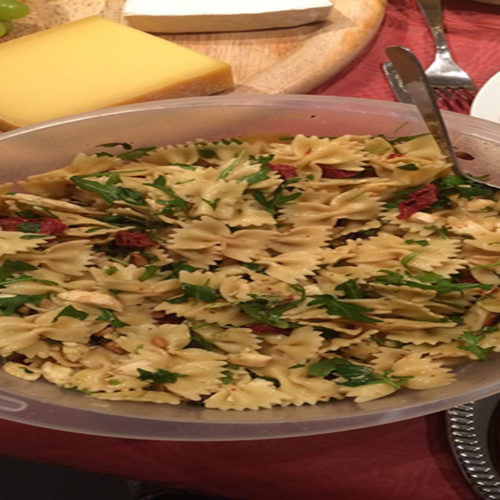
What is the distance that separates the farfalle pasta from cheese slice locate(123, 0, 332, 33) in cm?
54

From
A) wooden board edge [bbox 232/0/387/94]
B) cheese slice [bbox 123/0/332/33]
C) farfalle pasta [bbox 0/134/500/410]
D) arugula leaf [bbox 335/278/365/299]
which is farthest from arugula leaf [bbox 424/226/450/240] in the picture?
cheese slice [bbox 123/0/332/33]

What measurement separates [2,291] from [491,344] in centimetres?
46

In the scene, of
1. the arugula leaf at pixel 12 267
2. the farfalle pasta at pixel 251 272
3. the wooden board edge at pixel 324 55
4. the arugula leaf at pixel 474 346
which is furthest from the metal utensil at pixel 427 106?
the arugula leaf at pixel 12 267

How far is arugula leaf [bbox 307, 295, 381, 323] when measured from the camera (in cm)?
69

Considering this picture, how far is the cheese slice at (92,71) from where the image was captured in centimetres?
120

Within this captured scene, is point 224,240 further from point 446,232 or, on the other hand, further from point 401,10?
point 401,10

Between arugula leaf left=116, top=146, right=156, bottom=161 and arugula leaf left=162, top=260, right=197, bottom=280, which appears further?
arugula leaf left=116, top=146, right=156, bottom=161

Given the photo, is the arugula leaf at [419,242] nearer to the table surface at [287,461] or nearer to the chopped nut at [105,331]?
the table surface at [287,461]

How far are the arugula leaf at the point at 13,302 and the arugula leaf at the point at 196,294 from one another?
5.1 inches

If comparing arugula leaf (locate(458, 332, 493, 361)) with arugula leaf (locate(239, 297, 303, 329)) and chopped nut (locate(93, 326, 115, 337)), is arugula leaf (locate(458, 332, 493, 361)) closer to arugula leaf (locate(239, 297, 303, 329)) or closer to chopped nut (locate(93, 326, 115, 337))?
arugula leaf (locate(239, 297, 303, 329))

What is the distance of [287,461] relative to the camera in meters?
0.70

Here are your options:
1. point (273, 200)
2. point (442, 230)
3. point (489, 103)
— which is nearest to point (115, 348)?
point (273, 200)

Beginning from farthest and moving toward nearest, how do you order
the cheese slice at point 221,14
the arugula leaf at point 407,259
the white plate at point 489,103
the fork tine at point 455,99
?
the cheese slice at point 221,14 → the fork tine at point 455,99 → the white plate at point 489,103 → the arugula leaf at point 407,259

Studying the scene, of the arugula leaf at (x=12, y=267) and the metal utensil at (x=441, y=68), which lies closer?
the arugula leaf at (x=12, y=267)
